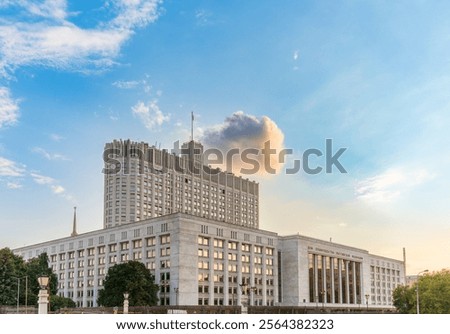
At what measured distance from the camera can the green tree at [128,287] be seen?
110 m

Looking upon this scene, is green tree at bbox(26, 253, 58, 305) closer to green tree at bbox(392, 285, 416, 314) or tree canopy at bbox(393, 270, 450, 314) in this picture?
tree canopy at bbox(393, 270, 450, 314)

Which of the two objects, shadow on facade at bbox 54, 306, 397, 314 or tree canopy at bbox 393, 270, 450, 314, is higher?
tree canopy at bbox 393, 270, 450, 314

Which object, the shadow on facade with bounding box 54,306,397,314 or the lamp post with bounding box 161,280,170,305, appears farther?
the lamp post with bounding box 161,280,170,305

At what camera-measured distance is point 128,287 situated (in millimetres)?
110312

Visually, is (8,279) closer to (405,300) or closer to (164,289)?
(164,289)

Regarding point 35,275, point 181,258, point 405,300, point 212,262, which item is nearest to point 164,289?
point 181,258

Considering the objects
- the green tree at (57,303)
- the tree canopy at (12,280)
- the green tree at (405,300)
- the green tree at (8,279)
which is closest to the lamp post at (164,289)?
the green tree at (57,303)

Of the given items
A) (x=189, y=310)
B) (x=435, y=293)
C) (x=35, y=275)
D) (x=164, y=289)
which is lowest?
(x=189, y=310)

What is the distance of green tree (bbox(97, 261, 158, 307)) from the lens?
362ft

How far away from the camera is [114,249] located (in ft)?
457

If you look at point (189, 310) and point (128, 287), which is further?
point (189, 310)

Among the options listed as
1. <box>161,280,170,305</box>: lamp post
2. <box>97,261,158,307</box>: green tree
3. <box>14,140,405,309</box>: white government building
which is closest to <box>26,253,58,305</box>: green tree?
<box>14,140,405,309</box>: white government building
